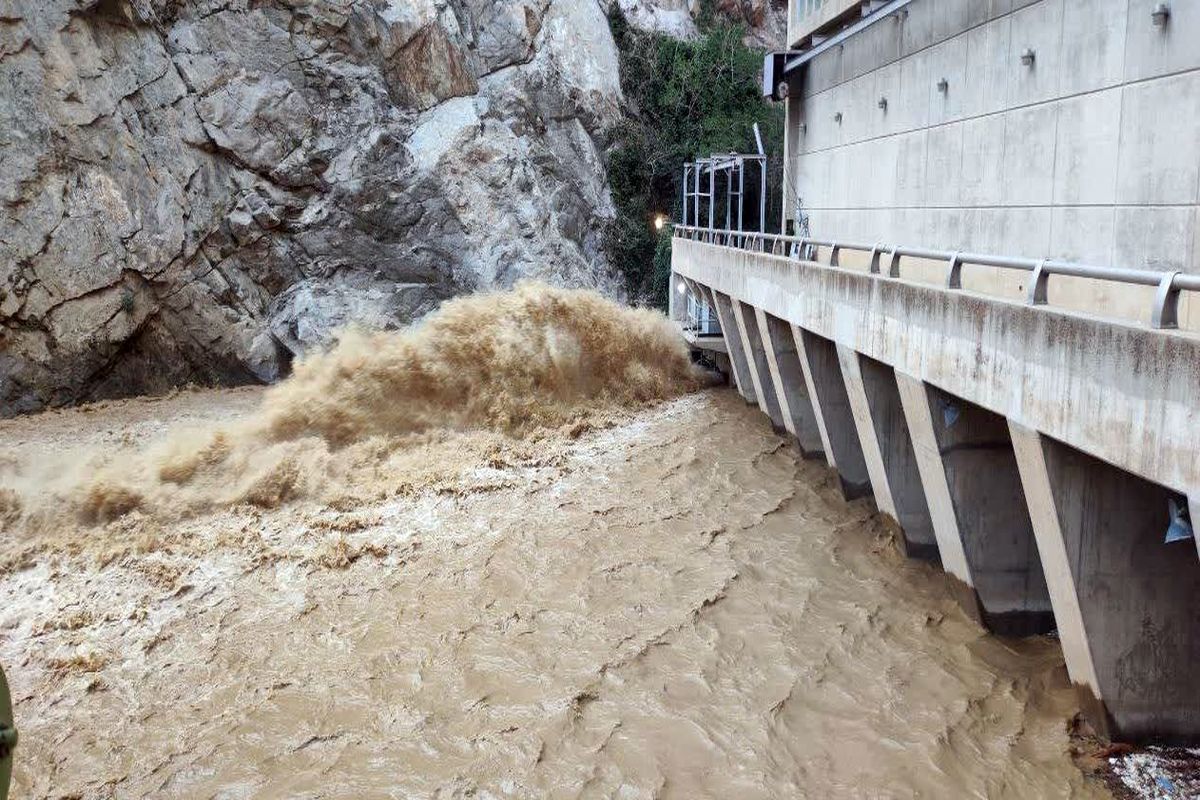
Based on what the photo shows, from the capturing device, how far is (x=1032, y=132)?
1260cm

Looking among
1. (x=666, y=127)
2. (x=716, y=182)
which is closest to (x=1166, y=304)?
(x=716, y=182)

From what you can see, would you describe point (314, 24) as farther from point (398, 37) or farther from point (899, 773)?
point (899, 773)

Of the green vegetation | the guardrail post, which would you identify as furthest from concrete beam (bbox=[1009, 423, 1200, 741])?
the green vegetation

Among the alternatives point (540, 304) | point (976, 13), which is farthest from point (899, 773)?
point (540, 304)

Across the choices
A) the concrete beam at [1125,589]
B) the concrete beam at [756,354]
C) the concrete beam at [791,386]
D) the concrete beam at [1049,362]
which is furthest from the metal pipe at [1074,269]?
the concrete beam at [756,354]

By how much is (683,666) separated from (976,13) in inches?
376

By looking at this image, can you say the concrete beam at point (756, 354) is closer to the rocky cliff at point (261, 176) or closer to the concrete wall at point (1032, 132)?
the concrete wall at point (1032, 132)

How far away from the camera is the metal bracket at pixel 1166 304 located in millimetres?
6708

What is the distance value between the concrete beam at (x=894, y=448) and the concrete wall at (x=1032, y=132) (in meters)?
2.30

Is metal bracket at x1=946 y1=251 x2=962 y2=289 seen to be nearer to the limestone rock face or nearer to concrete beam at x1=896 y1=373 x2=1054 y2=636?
concrete beam at x1=896 y1=373 x2=1054 y2=636

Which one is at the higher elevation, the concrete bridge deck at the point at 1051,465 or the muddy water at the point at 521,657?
the concrete bridge deck at the point at 1051,465

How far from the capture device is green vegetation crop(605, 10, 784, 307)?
1427 inches

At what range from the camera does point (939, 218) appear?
15.3 m

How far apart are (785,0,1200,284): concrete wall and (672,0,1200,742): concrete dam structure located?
0.03m
